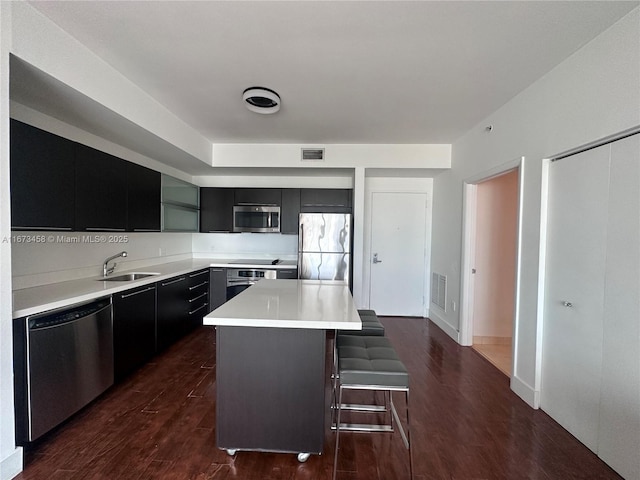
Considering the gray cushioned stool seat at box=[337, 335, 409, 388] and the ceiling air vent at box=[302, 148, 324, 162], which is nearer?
the gray cushioned stool seat at box=[337, 335, 409, 388]

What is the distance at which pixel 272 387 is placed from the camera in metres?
1.78

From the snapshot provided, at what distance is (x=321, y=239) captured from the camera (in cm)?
428

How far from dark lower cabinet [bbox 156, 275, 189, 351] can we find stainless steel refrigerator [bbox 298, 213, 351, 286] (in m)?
1.55

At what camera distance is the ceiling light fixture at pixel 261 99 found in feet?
8.51

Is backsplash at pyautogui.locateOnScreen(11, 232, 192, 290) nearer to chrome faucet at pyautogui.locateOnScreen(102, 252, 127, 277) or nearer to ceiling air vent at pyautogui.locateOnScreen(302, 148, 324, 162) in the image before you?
chrome faucet at pyautogui.locateOnScreen(102, 252, 127, 277)

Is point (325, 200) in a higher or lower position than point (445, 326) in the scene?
higher

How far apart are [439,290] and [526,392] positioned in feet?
6.80

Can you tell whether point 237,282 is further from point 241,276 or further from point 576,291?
point 576,291

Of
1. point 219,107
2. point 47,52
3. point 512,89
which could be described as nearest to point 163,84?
point 219,107

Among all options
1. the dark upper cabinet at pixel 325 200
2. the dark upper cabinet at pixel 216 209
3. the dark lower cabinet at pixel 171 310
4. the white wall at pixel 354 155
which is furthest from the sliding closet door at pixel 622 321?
the dark upper cabinet at pixel 216 209

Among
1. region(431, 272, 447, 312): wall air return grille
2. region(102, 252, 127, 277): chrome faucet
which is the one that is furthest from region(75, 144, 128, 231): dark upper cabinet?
region(431, 272, 447, 312): wall air return grille

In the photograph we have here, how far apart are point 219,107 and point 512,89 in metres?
2.72

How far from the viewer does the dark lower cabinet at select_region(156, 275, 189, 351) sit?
320 centimetres

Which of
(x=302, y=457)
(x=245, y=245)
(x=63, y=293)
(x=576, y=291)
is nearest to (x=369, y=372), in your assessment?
(x=302, y=457)
